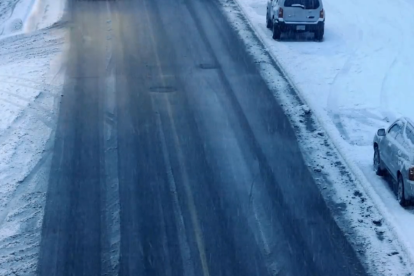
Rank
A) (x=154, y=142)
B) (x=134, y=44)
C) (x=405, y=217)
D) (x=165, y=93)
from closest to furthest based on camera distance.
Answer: (x=405, y=217) → (x=154, y=142) → (x=165, y=93) → (x=134, y=44)

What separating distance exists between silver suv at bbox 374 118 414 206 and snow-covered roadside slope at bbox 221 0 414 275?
15.1 inches

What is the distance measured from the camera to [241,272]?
13.4 m

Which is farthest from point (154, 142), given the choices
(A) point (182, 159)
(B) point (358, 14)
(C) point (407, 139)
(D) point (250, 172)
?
(B) point (358, 14)

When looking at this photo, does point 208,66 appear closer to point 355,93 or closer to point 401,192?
point 355,93

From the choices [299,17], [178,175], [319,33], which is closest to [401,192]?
[178,175]

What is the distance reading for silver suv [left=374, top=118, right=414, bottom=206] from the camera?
15.7m

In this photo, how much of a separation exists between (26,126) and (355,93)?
32.8 ft

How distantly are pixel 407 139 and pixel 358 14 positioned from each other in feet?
59.2

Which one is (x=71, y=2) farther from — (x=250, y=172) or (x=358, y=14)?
(x=250, y=172)

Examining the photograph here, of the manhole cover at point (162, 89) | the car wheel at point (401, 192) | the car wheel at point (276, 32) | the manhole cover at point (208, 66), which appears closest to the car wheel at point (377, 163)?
the car wheel at point (401, 192)

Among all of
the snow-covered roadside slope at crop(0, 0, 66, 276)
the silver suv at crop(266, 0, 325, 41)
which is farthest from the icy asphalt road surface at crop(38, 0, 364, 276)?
the silver suv at crop(266, 0, 325, 41)

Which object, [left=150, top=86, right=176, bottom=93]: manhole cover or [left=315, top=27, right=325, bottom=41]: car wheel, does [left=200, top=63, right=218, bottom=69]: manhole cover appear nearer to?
[left=150, top=86, right=176, bottom=93]: manhole cover

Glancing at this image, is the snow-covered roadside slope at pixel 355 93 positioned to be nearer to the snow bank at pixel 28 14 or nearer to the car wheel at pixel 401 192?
the car wheel at pixel 401 192

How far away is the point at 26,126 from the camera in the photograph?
2097 cm
